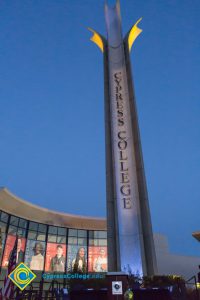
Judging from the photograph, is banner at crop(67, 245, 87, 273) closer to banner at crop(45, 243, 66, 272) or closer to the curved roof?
banner at crop(45, 243, 66, 272)

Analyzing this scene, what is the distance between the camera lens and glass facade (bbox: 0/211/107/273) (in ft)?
115

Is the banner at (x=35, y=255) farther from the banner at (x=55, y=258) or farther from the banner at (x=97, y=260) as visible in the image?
the banner at (x=97, y=260)

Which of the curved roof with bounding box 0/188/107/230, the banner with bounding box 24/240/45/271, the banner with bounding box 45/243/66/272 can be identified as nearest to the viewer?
the curved roof with bounding box 0/188/107/230

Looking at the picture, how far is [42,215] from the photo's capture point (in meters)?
37.3

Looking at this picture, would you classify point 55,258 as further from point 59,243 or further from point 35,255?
point 35,255

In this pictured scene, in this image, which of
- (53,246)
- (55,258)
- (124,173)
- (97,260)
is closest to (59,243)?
(53,246)

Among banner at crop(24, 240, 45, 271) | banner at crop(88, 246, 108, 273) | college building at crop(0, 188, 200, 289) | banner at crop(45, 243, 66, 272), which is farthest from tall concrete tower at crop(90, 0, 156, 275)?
banner at crop(88, 246, 108, 273)

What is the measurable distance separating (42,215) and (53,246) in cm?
498

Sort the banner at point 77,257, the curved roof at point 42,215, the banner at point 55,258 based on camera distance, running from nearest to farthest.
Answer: the curved roof at point 42,215 < the banner at point 55,258 < the banner at point 77,257

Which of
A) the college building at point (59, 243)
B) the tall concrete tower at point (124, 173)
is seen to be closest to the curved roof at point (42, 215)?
the college building at point (59, 243)

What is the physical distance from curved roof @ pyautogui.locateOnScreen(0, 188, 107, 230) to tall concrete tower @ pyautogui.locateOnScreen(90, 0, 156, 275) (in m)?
12.5

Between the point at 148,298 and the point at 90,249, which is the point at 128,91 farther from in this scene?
the point at 90,249

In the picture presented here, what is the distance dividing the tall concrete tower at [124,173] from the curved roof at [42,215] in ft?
41.1

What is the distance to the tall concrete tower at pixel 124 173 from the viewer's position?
21.8m
